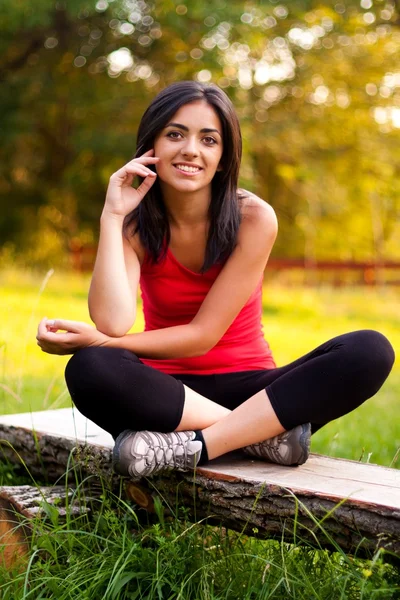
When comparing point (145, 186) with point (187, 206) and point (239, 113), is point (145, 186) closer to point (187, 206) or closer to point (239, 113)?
point (187, 206)

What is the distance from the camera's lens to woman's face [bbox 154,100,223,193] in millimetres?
2525

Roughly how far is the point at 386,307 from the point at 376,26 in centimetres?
601

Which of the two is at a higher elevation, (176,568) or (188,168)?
(188,168)

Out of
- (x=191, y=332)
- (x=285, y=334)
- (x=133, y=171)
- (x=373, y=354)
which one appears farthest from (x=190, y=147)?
(x=285, y=334)

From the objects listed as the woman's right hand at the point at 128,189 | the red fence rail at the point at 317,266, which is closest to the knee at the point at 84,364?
the woman's right hand at the point at 128,189

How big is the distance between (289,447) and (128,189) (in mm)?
964

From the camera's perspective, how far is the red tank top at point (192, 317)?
267cm

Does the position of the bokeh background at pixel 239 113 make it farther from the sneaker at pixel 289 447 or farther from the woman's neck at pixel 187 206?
the sneaker at pixel 289 447

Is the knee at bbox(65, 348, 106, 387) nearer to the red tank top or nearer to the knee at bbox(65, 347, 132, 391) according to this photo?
the knee at bbox(65, 347, 132, 391)

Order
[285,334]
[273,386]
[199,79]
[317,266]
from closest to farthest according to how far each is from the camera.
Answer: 1. [273,386]
2. [285,334]
3. [199,79]
4. [317,266]

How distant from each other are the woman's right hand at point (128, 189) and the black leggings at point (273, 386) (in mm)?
483

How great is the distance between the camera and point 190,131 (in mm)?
2529

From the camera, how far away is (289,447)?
7.64 feet

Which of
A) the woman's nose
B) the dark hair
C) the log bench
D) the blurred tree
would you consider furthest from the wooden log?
the blurred tree
